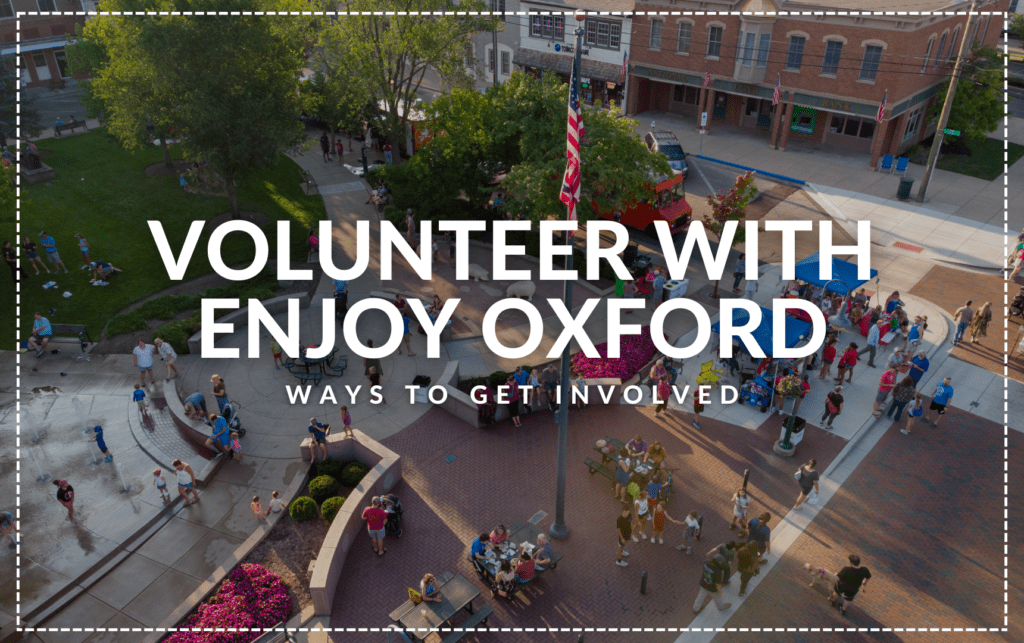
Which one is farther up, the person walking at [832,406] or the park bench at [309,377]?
the person walking at [832,406]

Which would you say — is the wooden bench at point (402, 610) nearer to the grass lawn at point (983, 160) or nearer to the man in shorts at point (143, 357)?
the man in shorts at point (143, 357)

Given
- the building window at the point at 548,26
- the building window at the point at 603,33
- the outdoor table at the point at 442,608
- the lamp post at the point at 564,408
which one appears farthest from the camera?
the building window at the point at 548,26

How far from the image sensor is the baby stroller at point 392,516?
16.0 metres

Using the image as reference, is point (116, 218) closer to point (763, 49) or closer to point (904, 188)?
point (763, 49)

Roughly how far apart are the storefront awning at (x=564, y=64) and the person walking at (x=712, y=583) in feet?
125

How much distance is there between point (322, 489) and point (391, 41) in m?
25.4

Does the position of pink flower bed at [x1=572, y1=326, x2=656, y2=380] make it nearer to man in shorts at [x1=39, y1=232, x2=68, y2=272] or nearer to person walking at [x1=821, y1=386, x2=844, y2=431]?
person walking at [x1=821, y1=386, x2=844, y2=431]

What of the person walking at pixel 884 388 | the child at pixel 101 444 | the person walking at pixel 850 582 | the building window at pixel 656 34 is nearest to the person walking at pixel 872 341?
the person walking at pixel 884 388

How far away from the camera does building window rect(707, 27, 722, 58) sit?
41.1 m

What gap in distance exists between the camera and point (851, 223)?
3234cm

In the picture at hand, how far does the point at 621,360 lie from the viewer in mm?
22203

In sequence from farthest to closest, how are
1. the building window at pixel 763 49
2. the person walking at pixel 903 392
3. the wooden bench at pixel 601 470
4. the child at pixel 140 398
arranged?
1. the building window at pixel 763 49
2. the child at pixel 140 398
3. the person walking at pixel 903 392
4. the wooden bench at pixel 601 470

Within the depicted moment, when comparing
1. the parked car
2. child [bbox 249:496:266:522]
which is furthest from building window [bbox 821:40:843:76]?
child [bbox 249:496:266:522]

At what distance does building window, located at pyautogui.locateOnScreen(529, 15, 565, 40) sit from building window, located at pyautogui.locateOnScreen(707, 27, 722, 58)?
1058 centimetres
